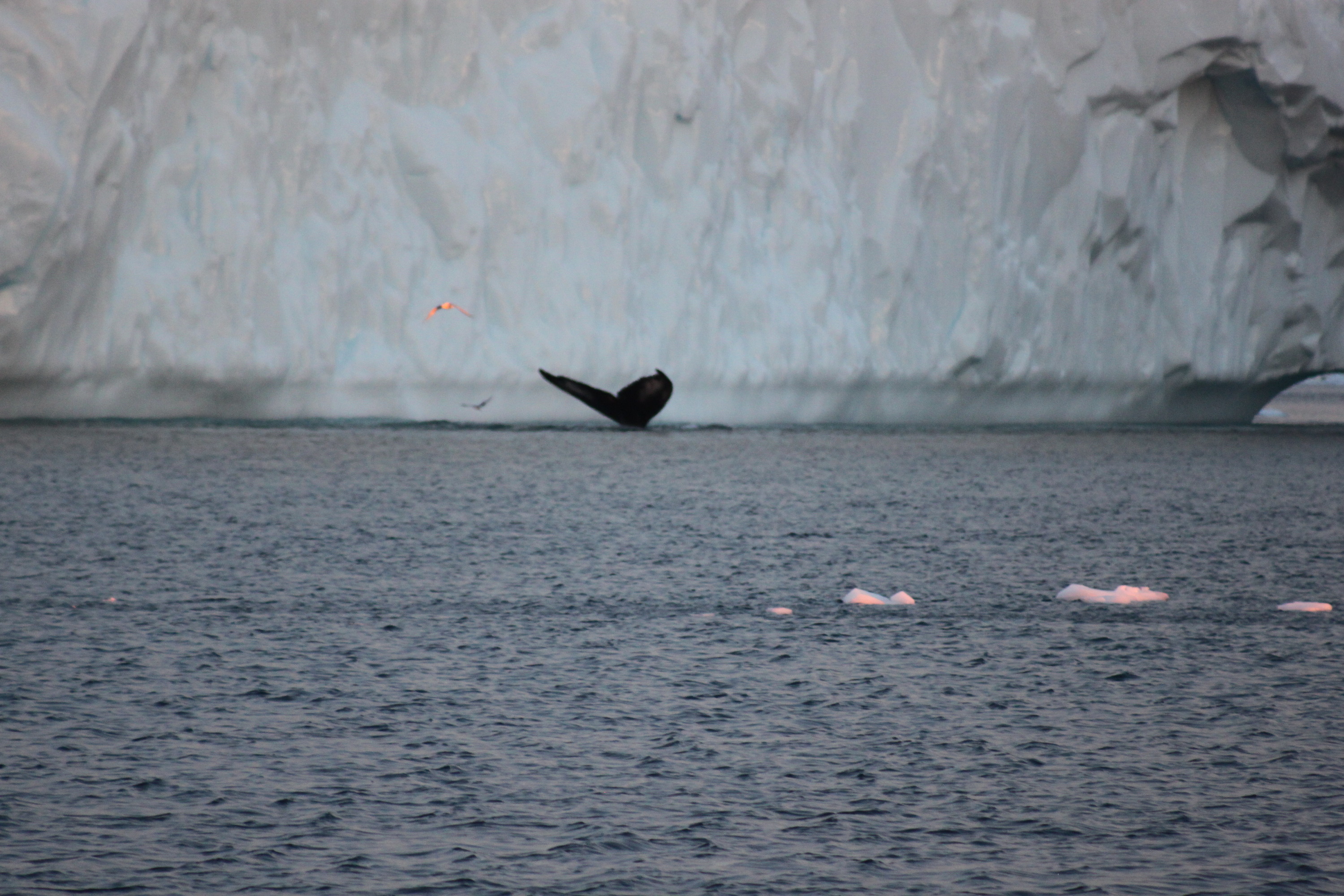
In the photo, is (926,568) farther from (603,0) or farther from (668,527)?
(603,0)

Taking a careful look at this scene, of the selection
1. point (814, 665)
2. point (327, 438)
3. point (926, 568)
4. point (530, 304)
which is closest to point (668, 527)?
point (926, 568)

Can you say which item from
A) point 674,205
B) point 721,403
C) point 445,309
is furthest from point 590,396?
point 674,205

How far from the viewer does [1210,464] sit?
17234 millimetres

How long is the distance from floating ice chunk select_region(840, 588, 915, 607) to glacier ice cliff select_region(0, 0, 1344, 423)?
434 inches

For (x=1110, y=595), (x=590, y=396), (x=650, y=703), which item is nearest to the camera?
(x=650, y=703)

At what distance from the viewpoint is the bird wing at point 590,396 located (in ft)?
59.4

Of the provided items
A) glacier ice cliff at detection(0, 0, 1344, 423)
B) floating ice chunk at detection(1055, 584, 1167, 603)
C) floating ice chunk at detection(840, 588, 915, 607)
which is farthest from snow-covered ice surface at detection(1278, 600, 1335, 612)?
glacier ice cliff at detection(0, 0, 1344, 423)

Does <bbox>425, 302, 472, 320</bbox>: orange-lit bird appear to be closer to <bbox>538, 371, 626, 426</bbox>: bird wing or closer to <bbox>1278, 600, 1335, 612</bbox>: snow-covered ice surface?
<bbox>538, 371, 626, 426</bbox>: bird wing

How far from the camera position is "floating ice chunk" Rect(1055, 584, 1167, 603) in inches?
283

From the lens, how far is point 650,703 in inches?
192

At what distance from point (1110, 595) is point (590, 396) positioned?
11.9 m

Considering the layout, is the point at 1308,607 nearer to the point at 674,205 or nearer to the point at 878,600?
the point at 878,600

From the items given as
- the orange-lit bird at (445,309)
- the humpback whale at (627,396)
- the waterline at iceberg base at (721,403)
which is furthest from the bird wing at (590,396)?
the orange-lit bird at (445,309)

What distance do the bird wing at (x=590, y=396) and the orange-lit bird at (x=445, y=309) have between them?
112 cm
